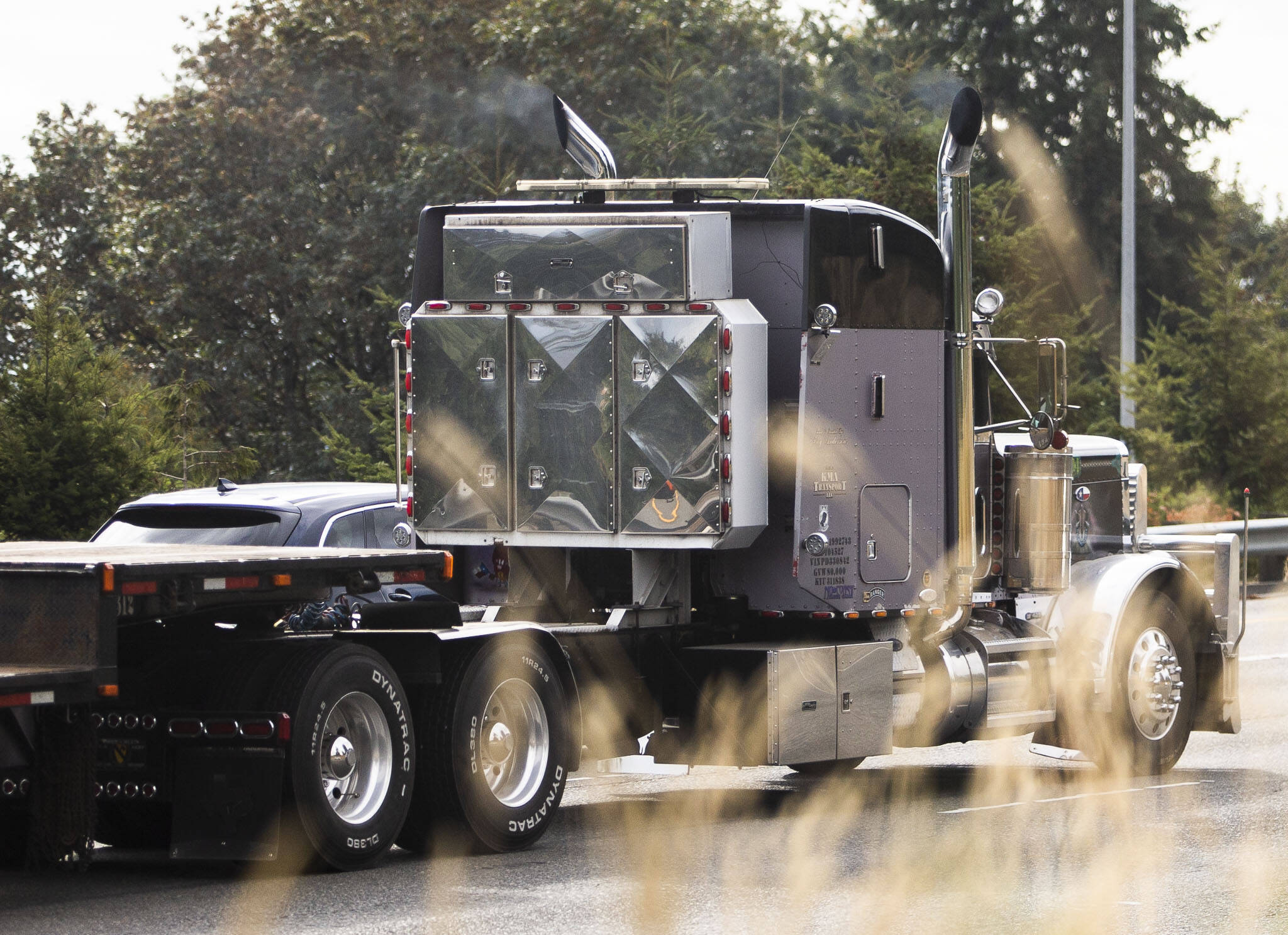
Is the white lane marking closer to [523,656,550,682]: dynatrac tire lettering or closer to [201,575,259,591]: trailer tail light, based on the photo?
[523,656,550,682]: dynatrac tire lettering

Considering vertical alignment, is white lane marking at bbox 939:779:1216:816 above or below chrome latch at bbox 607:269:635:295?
below

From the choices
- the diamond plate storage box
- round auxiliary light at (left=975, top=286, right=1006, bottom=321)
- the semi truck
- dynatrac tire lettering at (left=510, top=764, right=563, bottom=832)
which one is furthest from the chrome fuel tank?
dynatrac tire lettering at (left=510, top=764, right=563, bottom=832)

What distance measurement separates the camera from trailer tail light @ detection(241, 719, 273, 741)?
838 cm

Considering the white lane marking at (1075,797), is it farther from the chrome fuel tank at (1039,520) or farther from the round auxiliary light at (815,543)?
the round auxiliary light at (815,543)

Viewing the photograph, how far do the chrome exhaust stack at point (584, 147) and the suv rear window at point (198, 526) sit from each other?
261 cm

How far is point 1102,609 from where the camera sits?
12078 millimetres

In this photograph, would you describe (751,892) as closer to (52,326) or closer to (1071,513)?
(1071,513)

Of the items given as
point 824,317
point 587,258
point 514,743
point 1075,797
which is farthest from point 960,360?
point 514,743

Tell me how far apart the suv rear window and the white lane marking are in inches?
151

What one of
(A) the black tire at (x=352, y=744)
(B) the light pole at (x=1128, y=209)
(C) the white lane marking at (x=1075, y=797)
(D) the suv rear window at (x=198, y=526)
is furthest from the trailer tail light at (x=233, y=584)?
(B) the light pole at (x=1128, y=209)

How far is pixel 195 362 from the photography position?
3491 centimetres

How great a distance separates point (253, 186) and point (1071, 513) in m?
24.7

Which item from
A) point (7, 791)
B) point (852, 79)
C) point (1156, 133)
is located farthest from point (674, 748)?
point (1156, 133)

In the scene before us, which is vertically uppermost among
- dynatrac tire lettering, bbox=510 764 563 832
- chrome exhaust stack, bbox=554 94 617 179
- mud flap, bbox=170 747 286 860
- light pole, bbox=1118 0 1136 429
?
light pole, bbox=1118 0 1136 429
